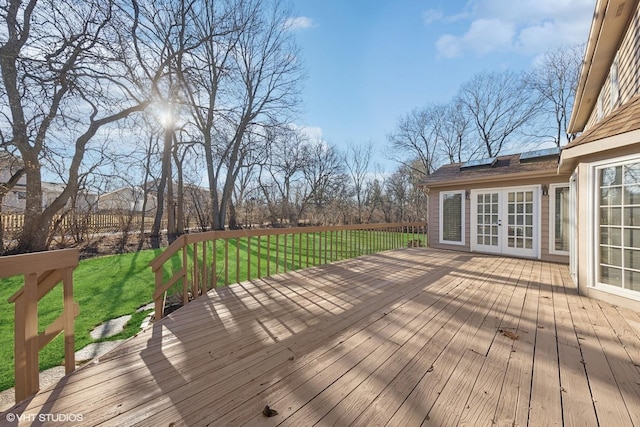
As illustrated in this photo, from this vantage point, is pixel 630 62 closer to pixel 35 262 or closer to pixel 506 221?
pixel 506 221

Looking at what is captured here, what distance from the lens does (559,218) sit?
5.59m

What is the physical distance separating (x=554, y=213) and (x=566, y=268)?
1.36m

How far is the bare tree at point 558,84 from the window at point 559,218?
12.1 metres

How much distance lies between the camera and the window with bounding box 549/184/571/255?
545cm

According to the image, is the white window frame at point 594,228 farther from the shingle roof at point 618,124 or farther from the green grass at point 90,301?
the green grass at point 90,301

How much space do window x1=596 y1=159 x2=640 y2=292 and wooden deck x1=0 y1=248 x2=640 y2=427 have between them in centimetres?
41

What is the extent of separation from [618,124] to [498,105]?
17.1 meters

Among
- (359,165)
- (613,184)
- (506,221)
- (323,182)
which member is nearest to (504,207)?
(506,221)

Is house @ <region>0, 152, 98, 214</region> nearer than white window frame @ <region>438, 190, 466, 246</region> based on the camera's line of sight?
Yes

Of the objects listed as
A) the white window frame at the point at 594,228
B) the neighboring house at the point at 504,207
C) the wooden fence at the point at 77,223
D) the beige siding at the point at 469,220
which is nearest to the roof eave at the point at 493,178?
the neighboring house at the point at 504,207

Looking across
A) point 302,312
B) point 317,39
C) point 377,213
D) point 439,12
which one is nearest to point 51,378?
point 302,312

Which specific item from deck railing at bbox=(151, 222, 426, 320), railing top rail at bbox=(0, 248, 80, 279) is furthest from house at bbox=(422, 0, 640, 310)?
railing top rail at bbox=(0, 248, 80, 279)

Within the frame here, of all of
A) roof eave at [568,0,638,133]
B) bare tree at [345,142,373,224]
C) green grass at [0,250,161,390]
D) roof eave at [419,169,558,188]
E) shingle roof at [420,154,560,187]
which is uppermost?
bare tree at [345,142,373,224]

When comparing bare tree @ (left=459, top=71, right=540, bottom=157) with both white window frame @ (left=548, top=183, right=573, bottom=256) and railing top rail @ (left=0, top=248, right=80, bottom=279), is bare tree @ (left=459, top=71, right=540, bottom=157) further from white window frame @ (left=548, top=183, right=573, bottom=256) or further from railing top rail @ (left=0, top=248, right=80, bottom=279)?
railing top rail @ (left=0, top=248, right=80, bottom=279)
